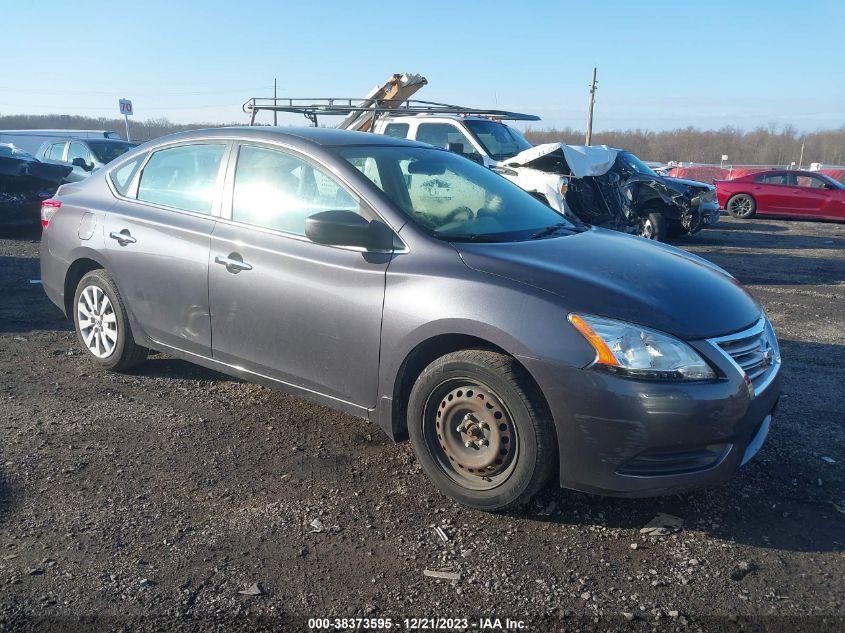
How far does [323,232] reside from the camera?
11.4ft

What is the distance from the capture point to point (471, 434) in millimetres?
3238

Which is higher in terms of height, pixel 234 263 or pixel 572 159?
pixel 572 159

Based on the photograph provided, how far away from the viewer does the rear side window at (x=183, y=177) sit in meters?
4.30

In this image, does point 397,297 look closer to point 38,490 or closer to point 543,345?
point 543,345

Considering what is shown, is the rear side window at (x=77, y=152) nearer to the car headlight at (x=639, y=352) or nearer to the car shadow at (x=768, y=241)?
the car shadow at (x=768, y=241)

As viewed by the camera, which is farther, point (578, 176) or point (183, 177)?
point (578, 176)

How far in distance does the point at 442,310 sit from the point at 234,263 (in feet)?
4.52

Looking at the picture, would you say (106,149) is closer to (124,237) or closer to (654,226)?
(654,226)

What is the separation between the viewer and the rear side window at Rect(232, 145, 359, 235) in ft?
12.5

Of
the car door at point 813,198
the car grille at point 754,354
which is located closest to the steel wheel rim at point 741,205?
the car door at point 813,198

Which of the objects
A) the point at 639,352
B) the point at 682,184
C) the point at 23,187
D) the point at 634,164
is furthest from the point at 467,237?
the point at 682,184

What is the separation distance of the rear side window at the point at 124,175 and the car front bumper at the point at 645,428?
3247 mm

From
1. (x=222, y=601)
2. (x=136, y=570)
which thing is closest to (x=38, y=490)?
(x=136, y=570)

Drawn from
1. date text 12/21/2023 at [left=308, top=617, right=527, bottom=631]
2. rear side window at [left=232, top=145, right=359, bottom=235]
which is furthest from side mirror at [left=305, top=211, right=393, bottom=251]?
date text 12/21/2023 at [left=308, top=617, right=527, bottom=631]
